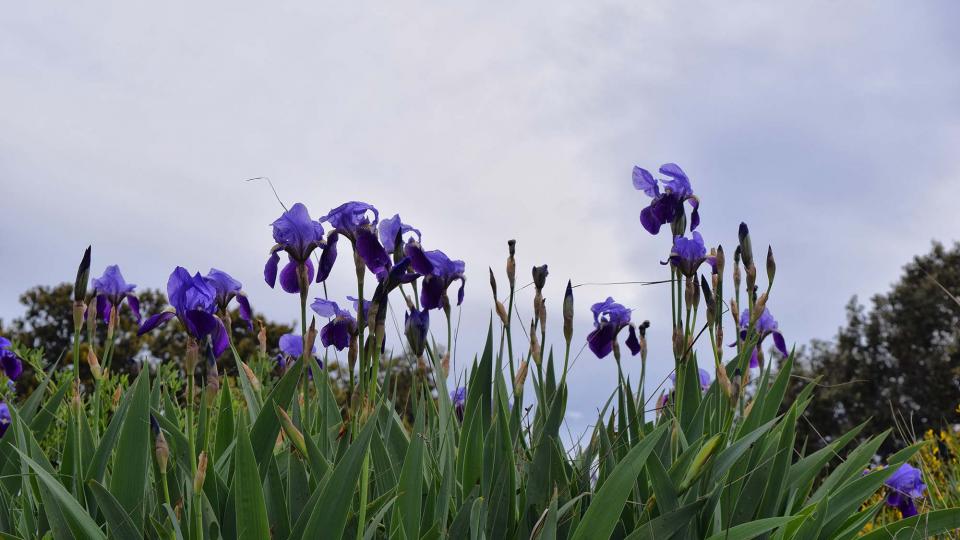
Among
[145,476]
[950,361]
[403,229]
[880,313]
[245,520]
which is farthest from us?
[880,313]

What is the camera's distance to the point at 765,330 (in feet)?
13.3

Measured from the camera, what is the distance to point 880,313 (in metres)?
21.1

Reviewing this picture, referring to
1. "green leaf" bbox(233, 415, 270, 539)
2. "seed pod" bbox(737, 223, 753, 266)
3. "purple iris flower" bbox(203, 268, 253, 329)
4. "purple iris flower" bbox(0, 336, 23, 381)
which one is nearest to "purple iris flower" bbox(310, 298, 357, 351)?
"purple iris flower" bbox(203, 268, 253, 329)

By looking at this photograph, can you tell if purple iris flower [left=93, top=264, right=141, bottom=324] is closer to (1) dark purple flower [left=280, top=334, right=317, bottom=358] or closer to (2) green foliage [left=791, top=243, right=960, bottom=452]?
(1) dark purple flower [left=280, top=334, right=317, bottom=358]

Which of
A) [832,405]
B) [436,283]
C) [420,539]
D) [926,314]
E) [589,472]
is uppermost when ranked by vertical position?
[926,314]

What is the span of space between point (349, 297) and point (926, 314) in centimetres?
2082

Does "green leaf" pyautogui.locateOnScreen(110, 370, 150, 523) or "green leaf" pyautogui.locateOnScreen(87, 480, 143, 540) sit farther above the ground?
"green leaf" pyautogui.locateOnScreen(110, 370, 150, 523)

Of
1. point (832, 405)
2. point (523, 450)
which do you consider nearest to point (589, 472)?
point (523, 450)

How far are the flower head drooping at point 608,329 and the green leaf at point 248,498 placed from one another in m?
1.81

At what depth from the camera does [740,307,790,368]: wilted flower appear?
397 centimetres

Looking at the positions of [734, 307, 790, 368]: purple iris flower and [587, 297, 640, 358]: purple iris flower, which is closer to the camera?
[587, 297, 640, 358]: purple iris flower

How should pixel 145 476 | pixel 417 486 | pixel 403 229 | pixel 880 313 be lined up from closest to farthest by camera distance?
1. pixel 417 486
2. pixel 145 476
3. pixel 403 229
4. pixel 880 313

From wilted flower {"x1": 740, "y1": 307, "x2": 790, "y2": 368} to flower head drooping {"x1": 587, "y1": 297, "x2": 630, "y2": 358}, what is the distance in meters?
0.70

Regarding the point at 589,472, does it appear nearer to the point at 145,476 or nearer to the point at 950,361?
the point at 145,476
